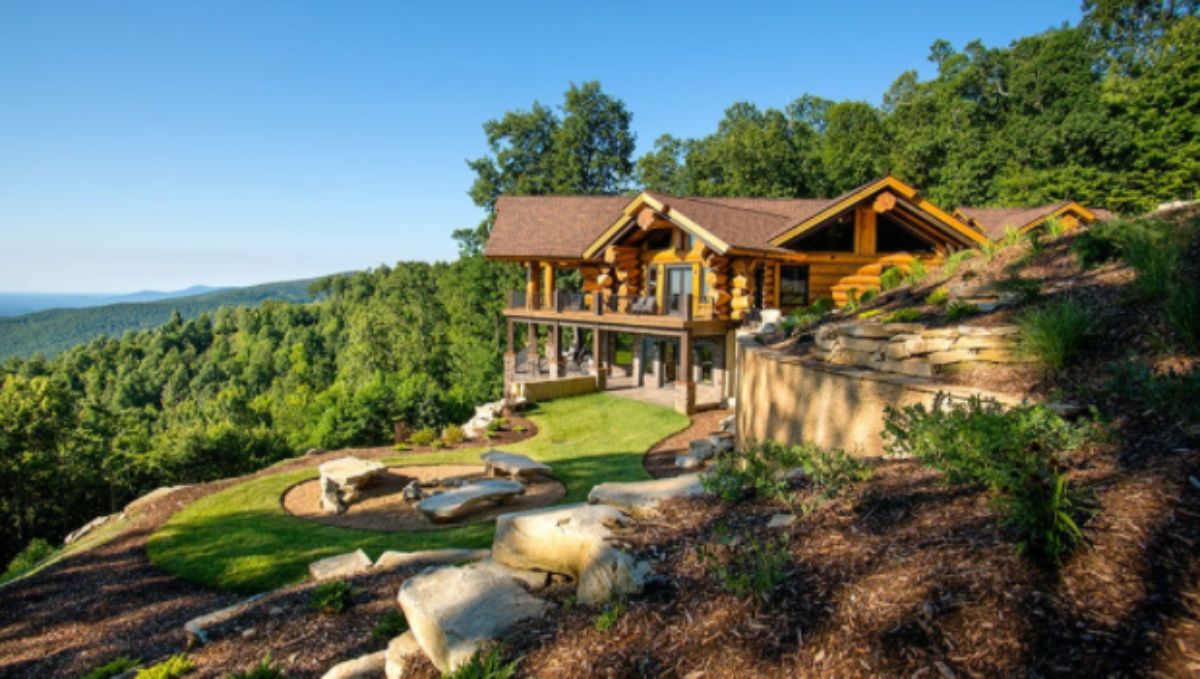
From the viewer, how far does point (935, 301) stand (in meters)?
8.93

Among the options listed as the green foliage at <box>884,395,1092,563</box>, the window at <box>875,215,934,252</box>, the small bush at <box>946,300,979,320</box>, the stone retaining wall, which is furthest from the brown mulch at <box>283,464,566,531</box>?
the window at <box>875,215,934,252</box>

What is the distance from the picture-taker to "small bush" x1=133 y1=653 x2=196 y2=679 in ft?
15.7

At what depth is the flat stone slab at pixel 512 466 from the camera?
42.3 ft

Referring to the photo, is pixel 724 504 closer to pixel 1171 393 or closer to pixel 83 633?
pixel 1171 393

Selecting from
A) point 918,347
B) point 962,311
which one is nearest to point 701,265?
point 962,311

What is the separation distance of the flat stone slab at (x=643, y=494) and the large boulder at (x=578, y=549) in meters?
0.16

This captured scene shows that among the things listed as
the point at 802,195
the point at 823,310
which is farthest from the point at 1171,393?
the point at 802,195

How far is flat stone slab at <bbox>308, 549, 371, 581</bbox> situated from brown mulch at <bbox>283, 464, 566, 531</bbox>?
3.07 m

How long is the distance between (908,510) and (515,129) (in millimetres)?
40453

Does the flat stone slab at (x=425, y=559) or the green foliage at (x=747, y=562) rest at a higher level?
the green foliage at (x=747, y=562)

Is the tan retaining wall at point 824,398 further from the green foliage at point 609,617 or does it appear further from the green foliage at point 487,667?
the green foliage at point 487,667

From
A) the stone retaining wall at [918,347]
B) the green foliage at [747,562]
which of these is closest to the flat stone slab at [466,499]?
the stone retaining wall at [918,347]

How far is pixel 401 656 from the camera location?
3.91 meters

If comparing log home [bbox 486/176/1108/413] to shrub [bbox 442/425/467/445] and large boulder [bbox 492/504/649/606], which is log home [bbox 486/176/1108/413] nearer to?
shrub [bbox 442/425/467/445]
